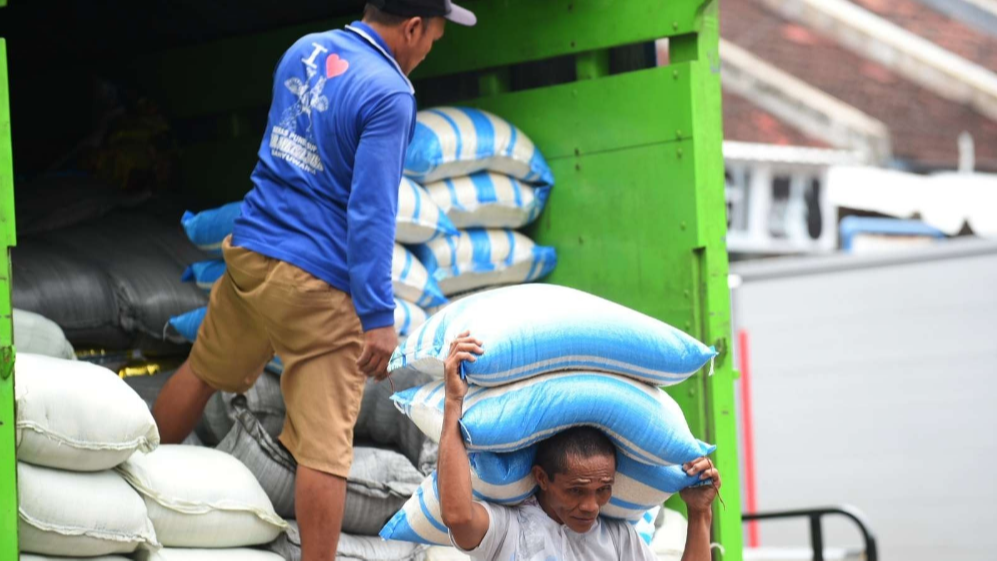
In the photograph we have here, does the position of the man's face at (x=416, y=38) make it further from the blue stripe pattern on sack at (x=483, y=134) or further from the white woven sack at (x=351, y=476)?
the white woven sack at (x=351, y=476)

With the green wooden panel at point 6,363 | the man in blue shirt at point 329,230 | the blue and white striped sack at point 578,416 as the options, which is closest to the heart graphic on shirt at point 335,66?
the man in blue shirt at point 329,230

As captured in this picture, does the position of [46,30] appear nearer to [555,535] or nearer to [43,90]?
[43,90]

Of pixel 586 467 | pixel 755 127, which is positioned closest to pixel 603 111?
pixel 586 467

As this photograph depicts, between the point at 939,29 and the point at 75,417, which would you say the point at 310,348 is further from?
the point at 939,29

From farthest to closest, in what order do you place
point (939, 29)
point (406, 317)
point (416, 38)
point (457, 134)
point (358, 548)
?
1. point (939, 29)
2. point (457, 134)
3. point (406, 317)
4. point (358, 548)
5. point (416, 38)

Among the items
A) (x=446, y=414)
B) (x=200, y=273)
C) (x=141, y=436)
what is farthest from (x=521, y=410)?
(x=200, y=273)

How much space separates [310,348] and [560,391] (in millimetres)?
1025

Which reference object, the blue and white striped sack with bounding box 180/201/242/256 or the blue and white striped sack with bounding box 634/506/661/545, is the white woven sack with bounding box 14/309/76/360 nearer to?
the blue and white striped sack with bounding box 180/201/242/256

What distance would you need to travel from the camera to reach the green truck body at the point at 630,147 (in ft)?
14.8

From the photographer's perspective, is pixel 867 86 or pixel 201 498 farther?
pixel 867 86

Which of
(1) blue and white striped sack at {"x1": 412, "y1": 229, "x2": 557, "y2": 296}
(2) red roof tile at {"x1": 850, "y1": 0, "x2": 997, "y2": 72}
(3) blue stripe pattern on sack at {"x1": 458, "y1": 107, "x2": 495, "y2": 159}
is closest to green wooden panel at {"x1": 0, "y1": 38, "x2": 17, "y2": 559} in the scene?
(1) blue and white striped sack at {"x1": 412, "y1": 229, "x2": 557, "y2": 296}

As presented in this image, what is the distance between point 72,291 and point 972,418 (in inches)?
301

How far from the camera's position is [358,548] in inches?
163

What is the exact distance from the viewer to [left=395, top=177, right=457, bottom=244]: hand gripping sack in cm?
454
